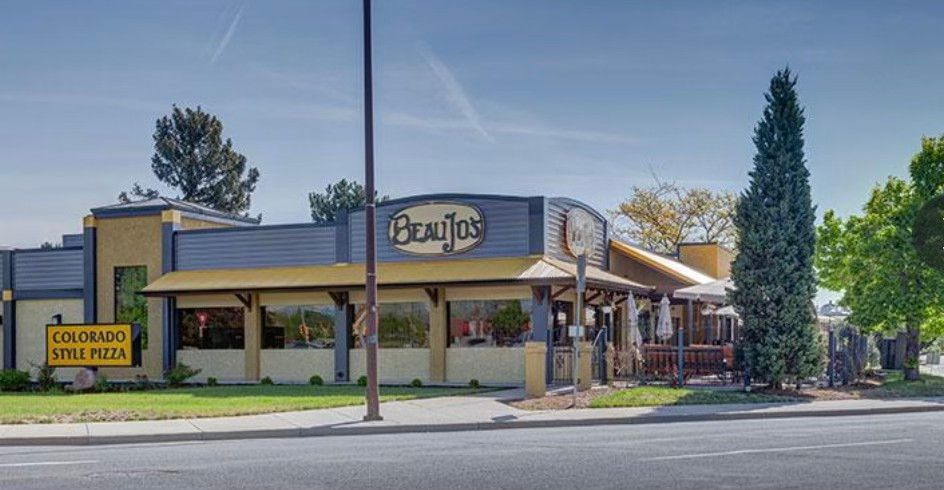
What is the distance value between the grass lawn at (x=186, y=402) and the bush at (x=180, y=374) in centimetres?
211

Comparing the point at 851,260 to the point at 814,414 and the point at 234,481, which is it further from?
the point at 234,481

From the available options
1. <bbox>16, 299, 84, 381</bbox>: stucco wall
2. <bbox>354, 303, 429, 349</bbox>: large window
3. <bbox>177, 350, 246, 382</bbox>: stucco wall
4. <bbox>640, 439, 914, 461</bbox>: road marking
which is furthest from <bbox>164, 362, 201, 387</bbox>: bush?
<bbox>640, 439, 914, 461</bbox>: road marking

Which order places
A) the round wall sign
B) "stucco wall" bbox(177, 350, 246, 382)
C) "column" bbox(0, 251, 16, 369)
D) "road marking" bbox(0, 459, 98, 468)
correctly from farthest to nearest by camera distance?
"column" bbox(0, 251, 16, 369), "stucco wall" bbox(177, 350, 246, 382), the round wall sign, "road marking" bbox(0, 459, 98, 468)

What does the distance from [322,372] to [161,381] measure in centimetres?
514

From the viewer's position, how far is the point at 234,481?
1209cm

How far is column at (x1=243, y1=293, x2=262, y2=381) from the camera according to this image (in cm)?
3259

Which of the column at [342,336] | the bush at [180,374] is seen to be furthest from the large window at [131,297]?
the column at [342,336]

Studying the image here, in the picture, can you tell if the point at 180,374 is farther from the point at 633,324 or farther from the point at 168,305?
the point at 633,324

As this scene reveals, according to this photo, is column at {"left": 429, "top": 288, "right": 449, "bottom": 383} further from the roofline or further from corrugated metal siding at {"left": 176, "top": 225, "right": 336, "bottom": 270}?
the roofline

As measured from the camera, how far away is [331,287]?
30484 millimetres

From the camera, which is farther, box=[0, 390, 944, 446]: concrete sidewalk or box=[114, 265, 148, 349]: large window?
box=[114, 265, 148, 349]: large window

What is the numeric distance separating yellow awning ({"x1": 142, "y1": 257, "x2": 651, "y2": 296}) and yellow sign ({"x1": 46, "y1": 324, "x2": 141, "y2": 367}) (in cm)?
219

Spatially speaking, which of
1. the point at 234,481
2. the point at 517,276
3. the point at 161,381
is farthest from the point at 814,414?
the point at 161,381

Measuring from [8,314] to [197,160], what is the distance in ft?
126
